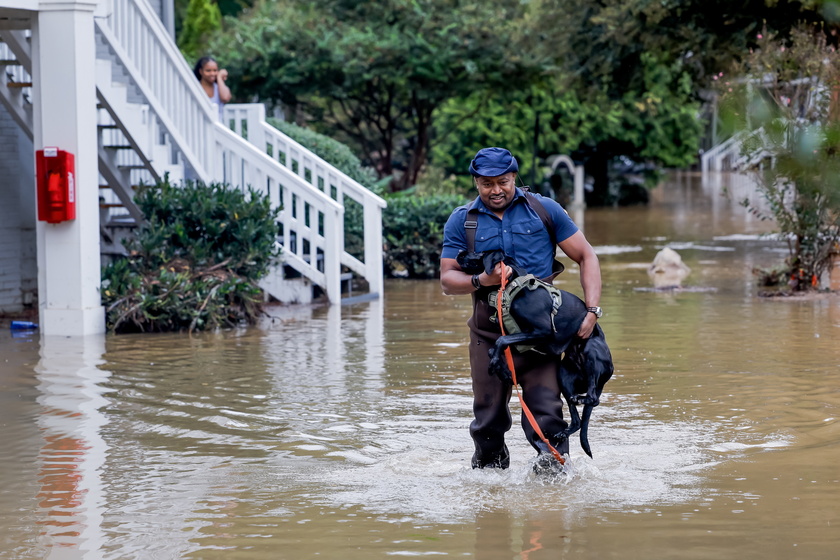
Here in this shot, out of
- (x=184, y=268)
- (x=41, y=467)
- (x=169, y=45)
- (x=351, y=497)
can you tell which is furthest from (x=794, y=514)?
(x=169, y=45)

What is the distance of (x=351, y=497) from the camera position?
19.0 feet

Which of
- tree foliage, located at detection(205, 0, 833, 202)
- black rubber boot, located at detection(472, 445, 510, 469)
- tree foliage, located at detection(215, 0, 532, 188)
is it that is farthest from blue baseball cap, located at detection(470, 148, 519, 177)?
tree foliage, located at detection(215, 0, 532, 188)

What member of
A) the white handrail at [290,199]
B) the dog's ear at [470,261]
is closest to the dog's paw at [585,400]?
the dog's ear at [470,261]

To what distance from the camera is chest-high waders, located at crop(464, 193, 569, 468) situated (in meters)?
5.79

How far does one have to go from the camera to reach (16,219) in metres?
13.4

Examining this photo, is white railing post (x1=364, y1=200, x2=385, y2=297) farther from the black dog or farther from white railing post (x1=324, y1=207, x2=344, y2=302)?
the black dog

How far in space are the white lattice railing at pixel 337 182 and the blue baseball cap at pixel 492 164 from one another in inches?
349

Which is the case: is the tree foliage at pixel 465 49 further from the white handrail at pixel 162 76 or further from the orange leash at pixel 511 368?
the orange leash at pixel 511 368

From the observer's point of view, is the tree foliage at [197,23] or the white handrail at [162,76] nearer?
the white handrail at [162,76]

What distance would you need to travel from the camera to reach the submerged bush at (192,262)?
38.6ft

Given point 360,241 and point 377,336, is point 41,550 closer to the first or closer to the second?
point 377,336

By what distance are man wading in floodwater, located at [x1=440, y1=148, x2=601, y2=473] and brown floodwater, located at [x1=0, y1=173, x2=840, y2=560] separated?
1.01 ft

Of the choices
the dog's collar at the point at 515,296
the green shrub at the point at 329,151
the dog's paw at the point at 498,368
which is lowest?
the dog's paw at the point at 498,368

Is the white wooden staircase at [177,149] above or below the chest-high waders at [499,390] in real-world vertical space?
above
